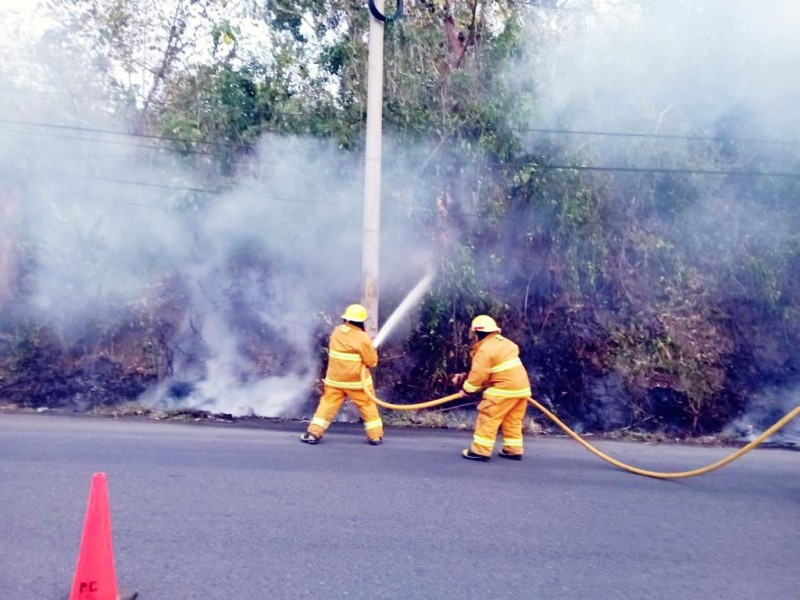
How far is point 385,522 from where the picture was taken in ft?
18.0

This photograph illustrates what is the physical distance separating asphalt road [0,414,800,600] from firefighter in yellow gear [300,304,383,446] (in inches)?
8.1

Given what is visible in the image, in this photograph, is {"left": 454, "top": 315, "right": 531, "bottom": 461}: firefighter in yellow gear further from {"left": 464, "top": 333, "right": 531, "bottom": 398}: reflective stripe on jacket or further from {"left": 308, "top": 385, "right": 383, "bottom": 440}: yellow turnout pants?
{"left": 308, "top": 385, "right": 383, "bottom": 440}: yellow turnout pants

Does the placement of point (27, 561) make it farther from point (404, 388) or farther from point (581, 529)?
point (404, 388)

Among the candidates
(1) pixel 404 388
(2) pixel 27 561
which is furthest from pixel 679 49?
(2) pixel 27 561

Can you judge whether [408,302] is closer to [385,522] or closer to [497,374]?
[497,374]

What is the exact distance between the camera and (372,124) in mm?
9594

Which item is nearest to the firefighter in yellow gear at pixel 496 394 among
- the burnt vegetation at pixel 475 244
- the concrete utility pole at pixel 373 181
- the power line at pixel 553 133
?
the concrete utility pole at pixel 373 181

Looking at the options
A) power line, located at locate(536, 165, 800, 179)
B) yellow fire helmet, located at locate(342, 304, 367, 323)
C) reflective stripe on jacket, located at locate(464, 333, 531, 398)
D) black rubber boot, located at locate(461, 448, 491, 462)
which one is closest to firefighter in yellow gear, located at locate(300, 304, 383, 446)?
yellow fire helmet, located at locate(342, 304, 367, 323)

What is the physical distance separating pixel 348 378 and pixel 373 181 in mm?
2566

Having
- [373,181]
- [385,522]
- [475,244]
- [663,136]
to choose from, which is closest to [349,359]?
[373,181]

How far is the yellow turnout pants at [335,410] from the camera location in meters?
8.23

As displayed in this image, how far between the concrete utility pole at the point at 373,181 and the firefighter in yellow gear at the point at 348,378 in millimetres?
1200

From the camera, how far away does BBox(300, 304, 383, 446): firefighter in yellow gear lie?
8.23 meters

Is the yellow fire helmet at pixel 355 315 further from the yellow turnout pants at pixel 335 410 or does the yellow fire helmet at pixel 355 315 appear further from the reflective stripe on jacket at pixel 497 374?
the reflective stripe on jacket at pixel 497 374
